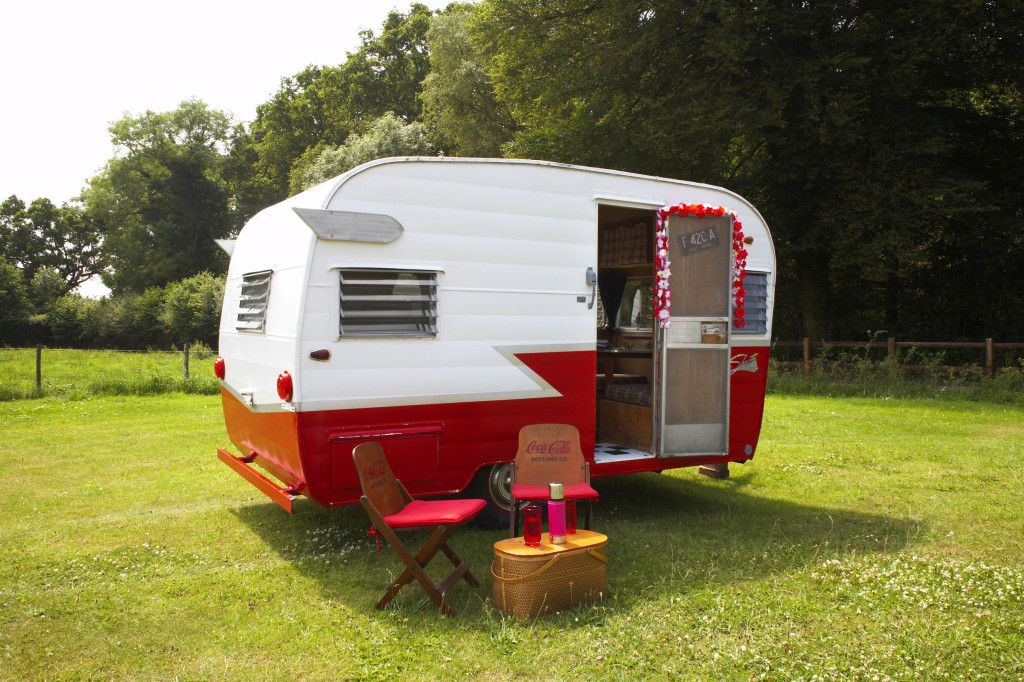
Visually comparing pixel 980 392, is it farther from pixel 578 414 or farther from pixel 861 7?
pixel 578 414

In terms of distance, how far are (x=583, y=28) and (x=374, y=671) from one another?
18.8 m

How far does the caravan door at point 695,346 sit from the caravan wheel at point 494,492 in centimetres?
146

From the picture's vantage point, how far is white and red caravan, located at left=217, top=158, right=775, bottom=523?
5.18m

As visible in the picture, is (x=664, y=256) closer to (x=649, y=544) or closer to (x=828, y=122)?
(x=649, y=544)

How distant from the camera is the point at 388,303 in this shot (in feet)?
17.7

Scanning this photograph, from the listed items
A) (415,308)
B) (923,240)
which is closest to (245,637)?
(415,308)

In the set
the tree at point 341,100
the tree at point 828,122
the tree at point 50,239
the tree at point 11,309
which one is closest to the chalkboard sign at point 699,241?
the tree at point 828,122

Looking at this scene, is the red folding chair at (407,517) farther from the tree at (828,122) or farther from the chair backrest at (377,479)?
the tree at (828,122)

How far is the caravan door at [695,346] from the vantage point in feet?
21.5

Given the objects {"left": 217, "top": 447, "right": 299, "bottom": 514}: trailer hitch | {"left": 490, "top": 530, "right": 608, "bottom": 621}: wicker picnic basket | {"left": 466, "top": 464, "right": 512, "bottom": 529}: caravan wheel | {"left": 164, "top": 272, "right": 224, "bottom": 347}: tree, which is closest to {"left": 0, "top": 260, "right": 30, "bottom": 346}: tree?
{"left": 164, "top": 272, "right": 224, "bottom": 347}: tree

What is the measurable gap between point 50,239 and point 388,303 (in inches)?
2438

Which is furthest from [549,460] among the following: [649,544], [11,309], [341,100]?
[341,100]

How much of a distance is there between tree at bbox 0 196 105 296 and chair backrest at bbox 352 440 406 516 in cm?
5924

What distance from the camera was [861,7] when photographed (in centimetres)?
1739
